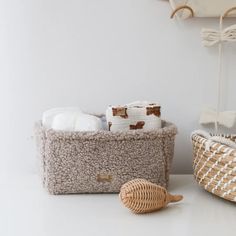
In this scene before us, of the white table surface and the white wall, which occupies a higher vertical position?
the white wall

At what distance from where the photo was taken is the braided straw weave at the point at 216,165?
2.67 feet

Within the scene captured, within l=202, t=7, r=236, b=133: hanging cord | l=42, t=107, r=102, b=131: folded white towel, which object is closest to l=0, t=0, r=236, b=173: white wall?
l=202, t=7, r=236, b=133: hanging cord

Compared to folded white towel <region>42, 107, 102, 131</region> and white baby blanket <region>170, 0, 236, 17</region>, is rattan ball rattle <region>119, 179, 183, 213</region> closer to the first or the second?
folded white towel <region>42, 107, 102, 131</region>

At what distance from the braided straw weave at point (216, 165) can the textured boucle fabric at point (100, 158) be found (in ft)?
0.22

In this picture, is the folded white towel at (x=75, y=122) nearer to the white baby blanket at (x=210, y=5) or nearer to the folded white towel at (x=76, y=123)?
the folded white towel at (x=76, y=123)

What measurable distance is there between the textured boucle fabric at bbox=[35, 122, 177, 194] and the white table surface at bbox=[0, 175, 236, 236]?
29 mm

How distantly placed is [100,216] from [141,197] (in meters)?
0.08

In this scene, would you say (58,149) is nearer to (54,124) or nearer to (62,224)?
(54,124)

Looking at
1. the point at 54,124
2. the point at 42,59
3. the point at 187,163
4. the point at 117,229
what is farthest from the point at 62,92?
the point at 117,229

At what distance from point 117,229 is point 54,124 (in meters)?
0.28

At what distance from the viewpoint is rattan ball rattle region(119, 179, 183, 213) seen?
77 centimetres

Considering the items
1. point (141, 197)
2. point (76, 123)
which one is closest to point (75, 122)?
point (76, 123)

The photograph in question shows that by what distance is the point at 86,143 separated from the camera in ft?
2.84

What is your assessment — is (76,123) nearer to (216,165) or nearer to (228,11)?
(216,165)
